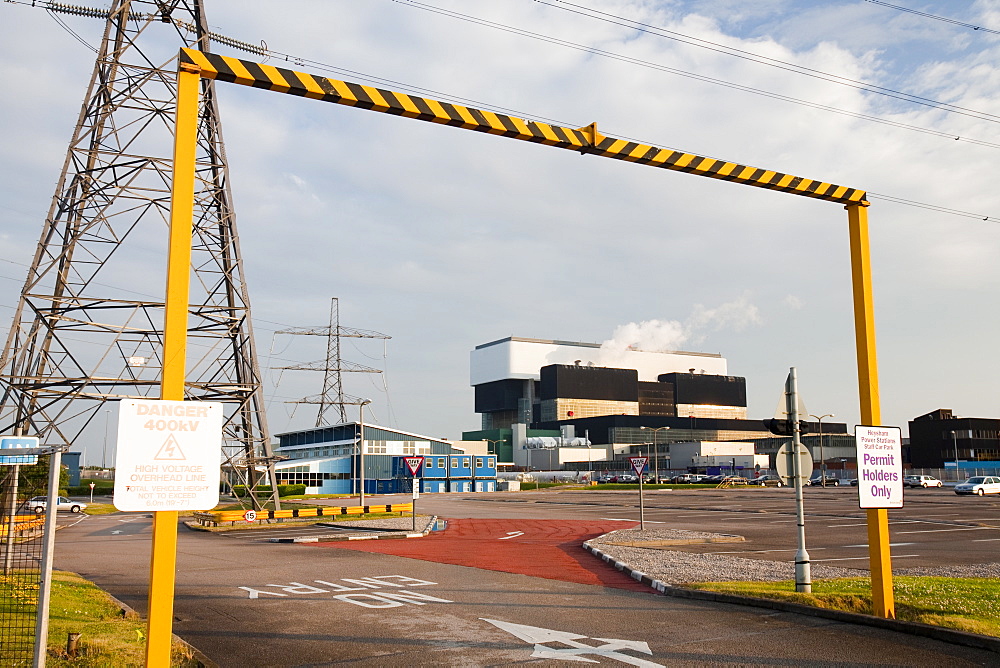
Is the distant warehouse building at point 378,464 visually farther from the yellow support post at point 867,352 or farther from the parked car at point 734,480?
the yellow support post at point 867,352

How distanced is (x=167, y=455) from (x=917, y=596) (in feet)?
36.1

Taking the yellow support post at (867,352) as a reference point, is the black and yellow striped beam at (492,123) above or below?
above

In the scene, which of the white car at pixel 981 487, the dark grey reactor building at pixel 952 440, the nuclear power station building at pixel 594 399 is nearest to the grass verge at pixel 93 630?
the white car at pixel 981 487

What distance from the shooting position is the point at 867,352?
11.0 metres

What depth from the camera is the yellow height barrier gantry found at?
6.55 metres

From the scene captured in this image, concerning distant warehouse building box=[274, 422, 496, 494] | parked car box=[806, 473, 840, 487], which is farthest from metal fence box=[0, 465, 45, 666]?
parked car box=[806, 473, 840, 487]

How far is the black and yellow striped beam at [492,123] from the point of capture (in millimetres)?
7590

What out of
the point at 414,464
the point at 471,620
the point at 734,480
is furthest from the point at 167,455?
the point at 734,480

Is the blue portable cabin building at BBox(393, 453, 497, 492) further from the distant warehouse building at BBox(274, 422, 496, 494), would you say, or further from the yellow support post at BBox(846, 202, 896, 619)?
the yellow support post at BBox(846, 202, 896, 619)

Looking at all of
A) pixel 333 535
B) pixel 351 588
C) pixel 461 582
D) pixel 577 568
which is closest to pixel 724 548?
pixel 577 568

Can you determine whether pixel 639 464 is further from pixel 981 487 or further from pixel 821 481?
pixel 821 481

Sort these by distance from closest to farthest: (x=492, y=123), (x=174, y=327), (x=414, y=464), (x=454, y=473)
A: (x=174, y=327) < (x=492, y=123) < (x=414, y=464) < (x=454, y=473)

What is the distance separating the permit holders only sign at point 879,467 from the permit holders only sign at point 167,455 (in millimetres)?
8147

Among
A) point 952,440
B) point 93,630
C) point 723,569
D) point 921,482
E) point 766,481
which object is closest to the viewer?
point 93,630
